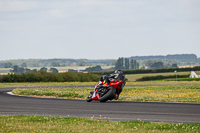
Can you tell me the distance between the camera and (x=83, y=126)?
37.5 feet

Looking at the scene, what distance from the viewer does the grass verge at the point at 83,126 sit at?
1073 cm

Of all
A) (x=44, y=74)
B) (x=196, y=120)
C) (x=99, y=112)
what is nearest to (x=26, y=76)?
(x=44, y=74)

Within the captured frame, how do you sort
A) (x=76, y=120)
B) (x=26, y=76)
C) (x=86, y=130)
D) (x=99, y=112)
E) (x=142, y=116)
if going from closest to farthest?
(x=86, y=130) < (x=76, y=120) < (x=142, y=116) < (x=99, y=112) < (x=26, y=76)

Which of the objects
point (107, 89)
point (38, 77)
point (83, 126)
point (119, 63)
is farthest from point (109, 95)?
point (119, 63)

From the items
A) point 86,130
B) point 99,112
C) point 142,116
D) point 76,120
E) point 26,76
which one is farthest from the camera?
point 26,76

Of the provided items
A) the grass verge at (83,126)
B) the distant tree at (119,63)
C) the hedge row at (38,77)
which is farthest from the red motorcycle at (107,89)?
the distant tree at (119,63)

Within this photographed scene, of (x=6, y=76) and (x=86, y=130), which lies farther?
(x=6, y=76)

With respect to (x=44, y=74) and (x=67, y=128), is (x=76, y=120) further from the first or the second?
(x=44, y=74)

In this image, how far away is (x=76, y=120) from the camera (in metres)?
12.8

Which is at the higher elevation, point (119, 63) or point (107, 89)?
point (119, 63)

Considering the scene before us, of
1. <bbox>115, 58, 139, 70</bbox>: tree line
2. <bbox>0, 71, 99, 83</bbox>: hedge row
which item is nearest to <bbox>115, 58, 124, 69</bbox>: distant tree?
<bbox>115, 58, 139, 70</bbox>: tree line

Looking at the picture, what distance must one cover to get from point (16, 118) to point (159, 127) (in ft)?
19.7

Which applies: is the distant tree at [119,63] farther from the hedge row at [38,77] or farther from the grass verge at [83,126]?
the grass verge at [83,126]

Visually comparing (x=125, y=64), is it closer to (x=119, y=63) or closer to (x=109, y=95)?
(x=119, y=63)
